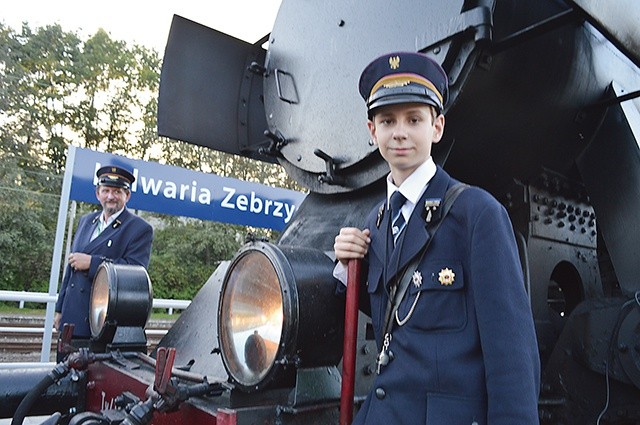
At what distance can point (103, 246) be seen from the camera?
2.79 m

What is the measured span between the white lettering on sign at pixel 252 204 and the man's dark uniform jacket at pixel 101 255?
151 cm

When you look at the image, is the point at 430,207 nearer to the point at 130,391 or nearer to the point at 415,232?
the point at 415,232

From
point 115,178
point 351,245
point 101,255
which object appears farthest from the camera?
point 115,178

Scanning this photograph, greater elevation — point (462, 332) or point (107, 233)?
point (107, 233)

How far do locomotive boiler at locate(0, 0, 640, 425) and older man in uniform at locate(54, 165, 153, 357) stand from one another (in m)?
0.58

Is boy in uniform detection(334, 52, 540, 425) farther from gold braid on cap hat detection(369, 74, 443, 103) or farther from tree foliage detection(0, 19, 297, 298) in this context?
tree foliage detection(0, 19, 297, 298)

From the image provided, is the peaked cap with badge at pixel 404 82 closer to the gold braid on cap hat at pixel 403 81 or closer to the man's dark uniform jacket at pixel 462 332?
the gold braid on cap hat at pixel 403 81

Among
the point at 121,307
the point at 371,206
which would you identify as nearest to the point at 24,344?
the point at 121,307

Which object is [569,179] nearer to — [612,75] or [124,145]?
[612,75]

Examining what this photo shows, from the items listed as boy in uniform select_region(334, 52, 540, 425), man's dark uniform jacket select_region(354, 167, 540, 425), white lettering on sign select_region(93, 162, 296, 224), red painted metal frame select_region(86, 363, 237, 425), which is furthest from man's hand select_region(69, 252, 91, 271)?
man's dark uniform jacket select_region(354, 167, 540, 425)

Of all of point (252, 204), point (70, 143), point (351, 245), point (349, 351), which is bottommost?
point (349, 351)

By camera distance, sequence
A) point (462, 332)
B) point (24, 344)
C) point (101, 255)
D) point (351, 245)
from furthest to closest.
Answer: point (24, 344), point (101, 255), point (351, 245), point (462, 332)

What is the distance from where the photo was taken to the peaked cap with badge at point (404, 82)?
1.14 meters

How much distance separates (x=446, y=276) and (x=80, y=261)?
212 cm
